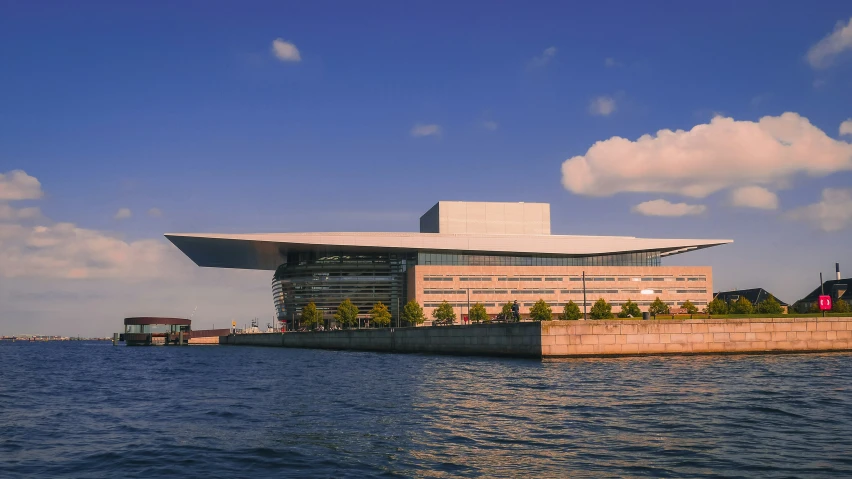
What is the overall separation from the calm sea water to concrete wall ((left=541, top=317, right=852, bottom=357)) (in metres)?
13.2

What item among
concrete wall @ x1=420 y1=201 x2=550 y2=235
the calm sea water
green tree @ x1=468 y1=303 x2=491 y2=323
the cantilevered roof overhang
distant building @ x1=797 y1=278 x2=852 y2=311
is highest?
concrete wall @ x1=420 y1=201 x2=550 y2=235

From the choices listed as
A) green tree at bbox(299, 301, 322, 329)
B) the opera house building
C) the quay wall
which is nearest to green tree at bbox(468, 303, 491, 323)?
the opera house building

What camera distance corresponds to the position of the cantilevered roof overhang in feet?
355

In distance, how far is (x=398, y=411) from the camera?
20.0m

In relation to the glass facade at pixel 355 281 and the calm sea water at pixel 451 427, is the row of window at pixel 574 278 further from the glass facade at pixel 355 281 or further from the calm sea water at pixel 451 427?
the calm sea water at pixel 451 427

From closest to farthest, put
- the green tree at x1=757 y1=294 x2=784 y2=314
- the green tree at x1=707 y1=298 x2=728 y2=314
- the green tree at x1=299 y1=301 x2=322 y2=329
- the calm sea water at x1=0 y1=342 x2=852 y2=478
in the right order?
the calm sea water at x1=0 y1=342 x2=852 y2=478 → the green tree at x1=757 y1=294 x2=784 y2=314 → the green tree at x1=707 y1=298 x2=728 y2=314 → the green tree at x1=299 y1=301 x2=322 y2=329

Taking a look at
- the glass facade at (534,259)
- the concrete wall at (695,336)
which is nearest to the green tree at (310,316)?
the glass facade at (534,259)

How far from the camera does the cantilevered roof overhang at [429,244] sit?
355 ft

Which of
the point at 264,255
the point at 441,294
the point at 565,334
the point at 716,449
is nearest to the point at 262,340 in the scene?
the point at 264,255

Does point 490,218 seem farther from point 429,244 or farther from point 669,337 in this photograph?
point 669,337

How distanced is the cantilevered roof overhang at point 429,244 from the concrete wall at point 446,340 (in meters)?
20.0

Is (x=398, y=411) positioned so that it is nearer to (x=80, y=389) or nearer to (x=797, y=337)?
(x=80, y=389)

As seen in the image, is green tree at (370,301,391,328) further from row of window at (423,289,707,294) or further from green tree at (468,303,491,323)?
green tree at (468,303,491,323)

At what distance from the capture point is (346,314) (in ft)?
373
